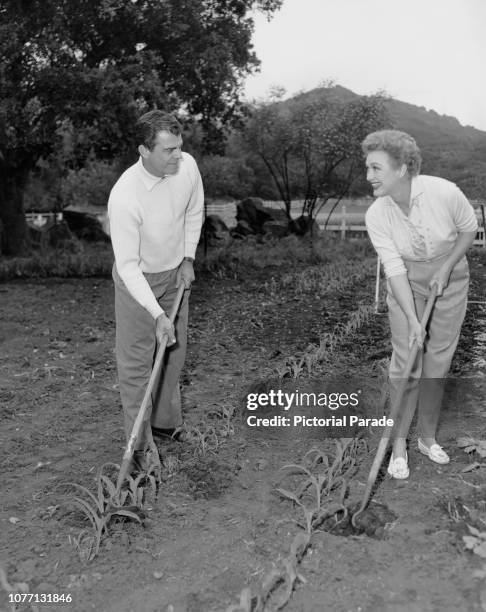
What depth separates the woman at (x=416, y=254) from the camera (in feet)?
10.1

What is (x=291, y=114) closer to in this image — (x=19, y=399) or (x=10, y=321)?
(x=10, y=321)

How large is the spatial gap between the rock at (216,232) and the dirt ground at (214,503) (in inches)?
407

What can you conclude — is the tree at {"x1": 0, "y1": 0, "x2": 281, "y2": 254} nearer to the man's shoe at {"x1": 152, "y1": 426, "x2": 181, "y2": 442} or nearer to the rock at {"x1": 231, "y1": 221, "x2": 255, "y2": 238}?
the man's shoe at {"x1": 152, "y1": 426, "x2": 181, "y2": 442}

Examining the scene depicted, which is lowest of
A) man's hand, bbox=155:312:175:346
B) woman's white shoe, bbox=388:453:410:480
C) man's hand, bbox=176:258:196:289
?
woman's white shoe, bbox=388:453:410:480

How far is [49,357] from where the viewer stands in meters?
5.99

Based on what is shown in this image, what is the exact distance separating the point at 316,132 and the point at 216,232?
3.55 metres

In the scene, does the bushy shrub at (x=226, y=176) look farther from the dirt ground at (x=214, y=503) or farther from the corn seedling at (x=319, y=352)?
Answer: the dirt ground at (x=214, y=503)

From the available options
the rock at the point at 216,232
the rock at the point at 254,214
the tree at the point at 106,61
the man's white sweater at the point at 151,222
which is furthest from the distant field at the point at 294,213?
the man's white sweater at the point at 151,222

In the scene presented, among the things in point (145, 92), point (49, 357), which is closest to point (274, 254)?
point (145, 92)

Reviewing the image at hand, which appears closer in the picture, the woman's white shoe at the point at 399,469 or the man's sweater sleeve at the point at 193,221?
the woman's white shoe at the point at 399,469

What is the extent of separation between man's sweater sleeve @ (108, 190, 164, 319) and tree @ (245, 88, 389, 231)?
14030 mm

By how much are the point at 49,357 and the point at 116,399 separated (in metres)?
1.43

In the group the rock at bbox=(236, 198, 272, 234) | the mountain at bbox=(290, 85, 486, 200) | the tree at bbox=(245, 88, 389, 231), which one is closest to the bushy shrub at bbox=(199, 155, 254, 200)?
the rock at bbox=(236, 198, 272, 234)

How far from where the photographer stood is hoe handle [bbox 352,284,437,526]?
2.95 metres
